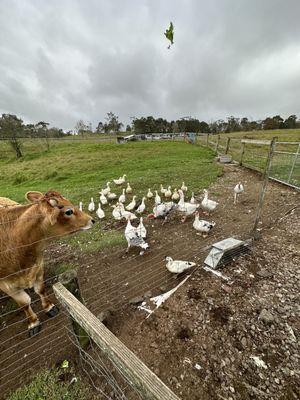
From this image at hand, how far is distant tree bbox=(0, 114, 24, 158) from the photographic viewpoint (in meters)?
27.5

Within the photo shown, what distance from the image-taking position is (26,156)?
92.5 ft

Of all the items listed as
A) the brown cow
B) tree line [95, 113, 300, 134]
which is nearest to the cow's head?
the brown cow

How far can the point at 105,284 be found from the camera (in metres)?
4.37

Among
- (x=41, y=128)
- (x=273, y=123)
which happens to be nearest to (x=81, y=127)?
(x=41, y=128)

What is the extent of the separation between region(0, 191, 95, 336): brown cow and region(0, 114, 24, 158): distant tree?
3066 cm

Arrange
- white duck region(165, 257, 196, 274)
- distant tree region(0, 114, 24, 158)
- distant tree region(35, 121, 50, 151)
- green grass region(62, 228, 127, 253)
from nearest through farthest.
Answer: white duck region(165, 257, 196, 274)
green grass region(62, 228, 127, 253)
distant tree region(0, 114, 24, 158)
distant tree region(35, 121, 50, 151)

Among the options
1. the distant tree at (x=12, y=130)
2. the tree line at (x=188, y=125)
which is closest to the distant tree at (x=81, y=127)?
the tree line at (x=188, y=125)

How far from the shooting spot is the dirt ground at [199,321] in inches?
104

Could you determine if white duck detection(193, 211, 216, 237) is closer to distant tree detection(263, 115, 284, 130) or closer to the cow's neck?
the cow's neck

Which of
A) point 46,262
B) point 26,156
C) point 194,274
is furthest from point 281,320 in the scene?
point 26,156

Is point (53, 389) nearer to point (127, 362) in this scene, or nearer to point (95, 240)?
point (127, 362)

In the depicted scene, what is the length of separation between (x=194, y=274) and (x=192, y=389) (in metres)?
2.04

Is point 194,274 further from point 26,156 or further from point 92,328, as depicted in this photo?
point 26,156

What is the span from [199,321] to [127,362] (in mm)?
2304
